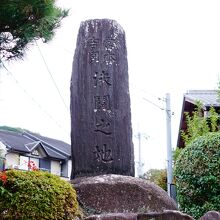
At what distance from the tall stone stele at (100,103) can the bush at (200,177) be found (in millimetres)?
1788

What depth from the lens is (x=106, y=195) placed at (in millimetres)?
5855

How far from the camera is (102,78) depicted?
279 inches

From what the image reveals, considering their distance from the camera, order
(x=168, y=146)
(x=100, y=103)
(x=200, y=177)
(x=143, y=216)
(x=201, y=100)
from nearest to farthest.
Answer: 1. (x=143, y=216)
2. (x=100, y=103)
3. (x=200, y=177)
4. (x=168, y=146)
5. (x=201, y=100)

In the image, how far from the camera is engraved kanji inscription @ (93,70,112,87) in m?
7.05

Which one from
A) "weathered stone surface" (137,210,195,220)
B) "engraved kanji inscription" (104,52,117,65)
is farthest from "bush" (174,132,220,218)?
"weathered stone surface" (137,210,195,220)

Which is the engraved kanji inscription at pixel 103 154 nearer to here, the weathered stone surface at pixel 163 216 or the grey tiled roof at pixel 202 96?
the weathered stone surface at pixel 163 216

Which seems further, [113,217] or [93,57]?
[93,57]

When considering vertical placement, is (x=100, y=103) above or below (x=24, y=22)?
below

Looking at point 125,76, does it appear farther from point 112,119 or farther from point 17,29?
point 17,29

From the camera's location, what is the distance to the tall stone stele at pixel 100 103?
680 centimetres

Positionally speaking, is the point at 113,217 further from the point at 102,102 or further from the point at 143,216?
the point at 102,102

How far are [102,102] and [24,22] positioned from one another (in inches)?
78.9

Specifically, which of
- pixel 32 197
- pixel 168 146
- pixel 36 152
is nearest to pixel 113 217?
pixel 32 197

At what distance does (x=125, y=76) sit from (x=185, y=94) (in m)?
10.2
